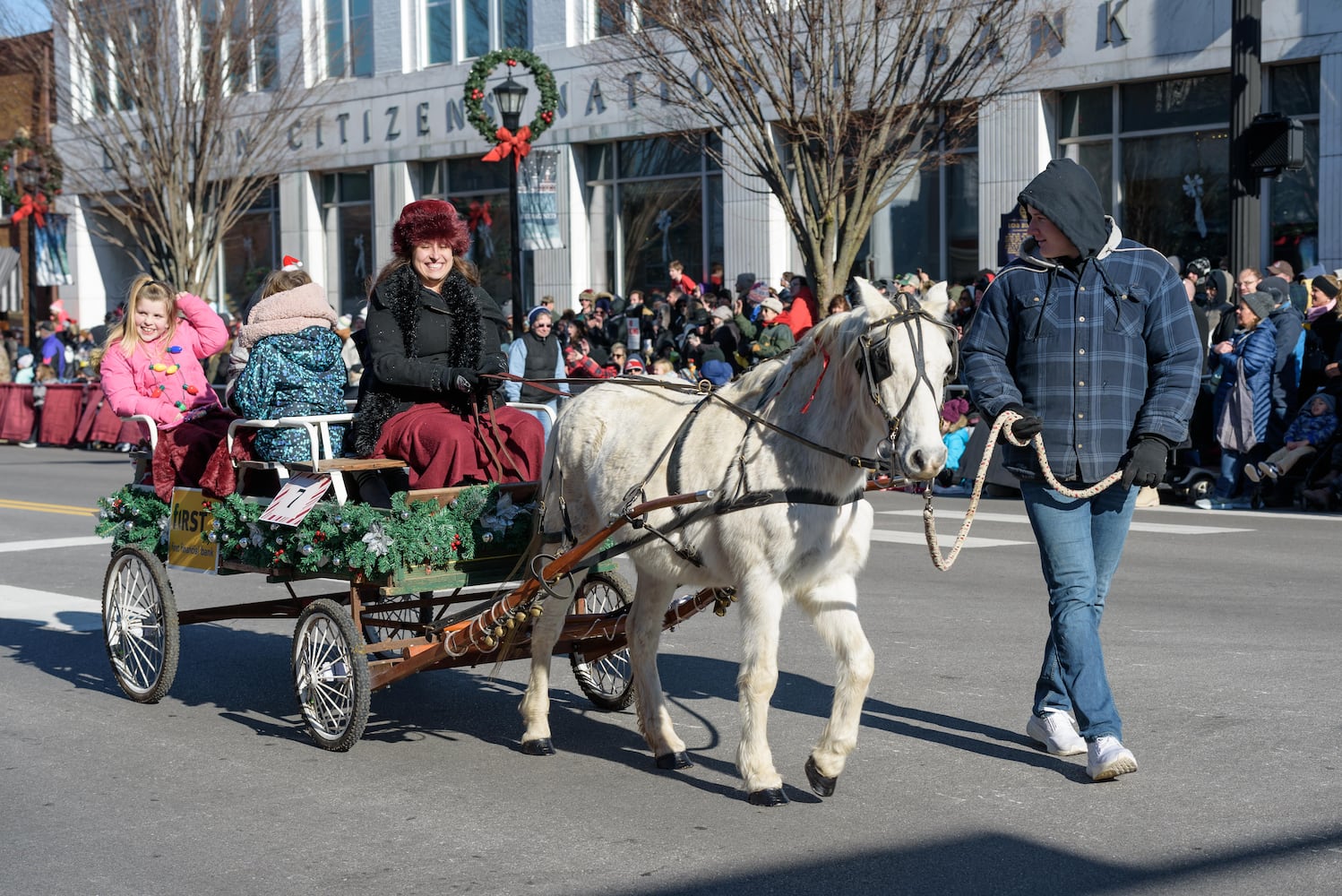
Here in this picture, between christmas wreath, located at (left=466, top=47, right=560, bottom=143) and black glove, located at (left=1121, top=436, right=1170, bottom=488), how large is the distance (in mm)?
16497

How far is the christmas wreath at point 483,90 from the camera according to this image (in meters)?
21.7

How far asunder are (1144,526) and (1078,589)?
8129 mm

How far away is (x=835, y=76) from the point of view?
63.0 ft

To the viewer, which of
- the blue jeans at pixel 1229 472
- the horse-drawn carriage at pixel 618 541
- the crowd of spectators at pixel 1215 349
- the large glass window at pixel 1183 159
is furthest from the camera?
the large glass window at pixel 1183 159

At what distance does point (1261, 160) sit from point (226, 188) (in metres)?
22.2

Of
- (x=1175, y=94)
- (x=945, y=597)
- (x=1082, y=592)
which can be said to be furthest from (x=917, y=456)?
(x=1175, y=94)

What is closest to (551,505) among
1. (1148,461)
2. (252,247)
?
(1148,461)

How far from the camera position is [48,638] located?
30.2 feet

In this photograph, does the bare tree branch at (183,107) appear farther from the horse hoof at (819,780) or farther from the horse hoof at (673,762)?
the horse hoof at (819,780)

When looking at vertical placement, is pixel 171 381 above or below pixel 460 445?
above

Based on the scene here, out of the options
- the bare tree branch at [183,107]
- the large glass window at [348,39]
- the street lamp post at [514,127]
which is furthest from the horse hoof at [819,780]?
the large glass window at [348,39]

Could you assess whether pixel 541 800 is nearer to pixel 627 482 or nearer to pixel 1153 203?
pixel 627 482

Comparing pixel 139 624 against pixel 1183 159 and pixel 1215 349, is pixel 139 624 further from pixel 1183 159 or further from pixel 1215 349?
pixel 1183 159

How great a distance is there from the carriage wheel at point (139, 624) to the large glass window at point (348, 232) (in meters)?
26.2
